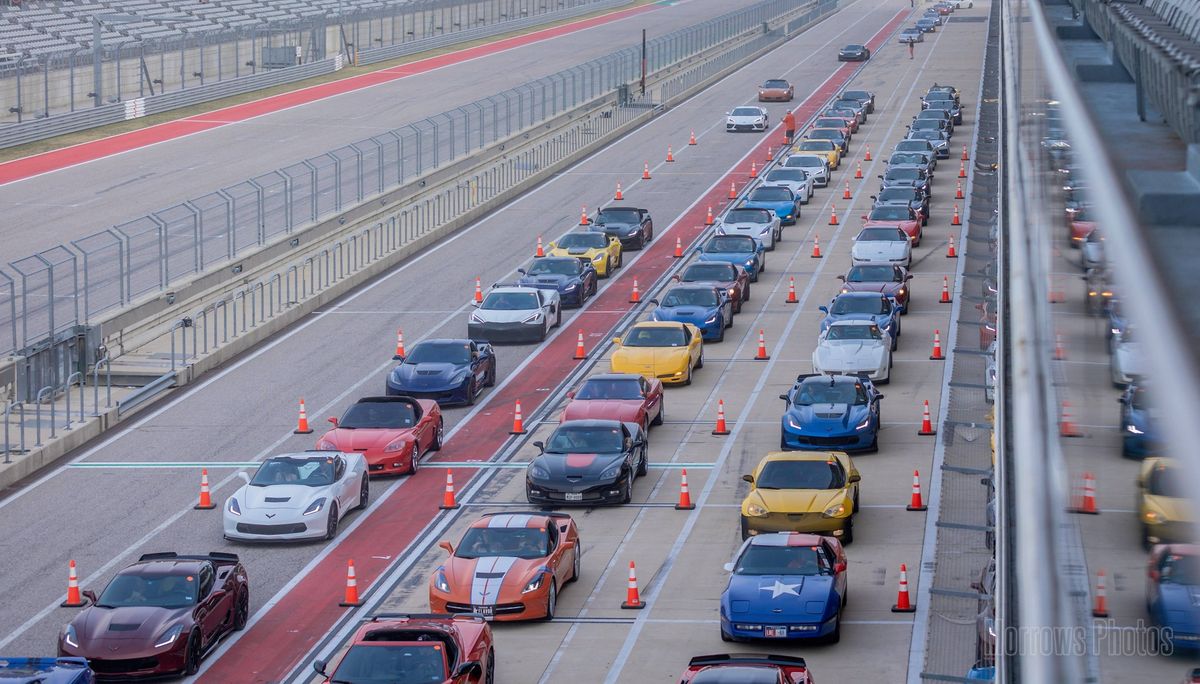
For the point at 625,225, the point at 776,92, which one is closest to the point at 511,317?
the point at 625,225

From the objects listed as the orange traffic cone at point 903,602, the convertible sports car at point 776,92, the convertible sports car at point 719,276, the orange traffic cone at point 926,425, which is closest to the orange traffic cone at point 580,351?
the convertible sports car at point 719,276

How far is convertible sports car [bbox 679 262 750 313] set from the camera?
129 feet

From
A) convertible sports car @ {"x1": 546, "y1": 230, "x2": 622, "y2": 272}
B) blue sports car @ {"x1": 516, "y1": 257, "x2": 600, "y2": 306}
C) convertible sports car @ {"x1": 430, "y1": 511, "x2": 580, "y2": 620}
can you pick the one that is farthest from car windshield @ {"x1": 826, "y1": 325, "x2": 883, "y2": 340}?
convertible sports car @ {"x1": 430, "y1": 511, "x2": 580, "y2": 620}

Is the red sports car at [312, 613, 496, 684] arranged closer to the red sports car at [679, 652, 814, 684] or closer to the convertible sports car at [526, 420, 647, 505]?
the red sports car at [679, 652, 814, 684]

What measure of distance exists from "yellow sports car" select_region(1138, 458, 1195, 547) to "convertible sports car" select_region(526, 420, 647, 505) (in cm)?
2287

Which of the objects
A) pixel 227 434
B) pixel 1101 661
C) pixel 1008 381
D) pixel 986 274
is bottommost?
pixel 227 434

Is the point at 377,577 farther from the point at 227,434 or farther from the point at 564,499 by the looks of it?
the point at 227,434

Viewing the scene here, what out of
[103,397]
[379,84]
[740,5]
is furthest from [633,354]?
[740,5]

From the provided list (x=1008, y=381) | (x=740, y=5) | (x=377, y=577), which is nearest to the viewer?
(x=1008, y=381)

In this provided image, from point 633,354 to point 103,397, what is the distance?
31.8ft

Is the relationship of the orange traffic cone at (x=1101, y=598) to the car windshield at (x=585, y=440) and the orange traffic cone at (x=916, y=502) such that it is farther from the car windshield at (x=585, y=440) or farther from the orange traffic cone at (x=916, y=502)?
the car windshield at (x=585, y=440)

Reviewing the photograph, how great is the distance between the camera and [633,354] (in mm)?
32719

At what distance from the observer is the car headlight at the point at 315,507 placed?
2377 cm

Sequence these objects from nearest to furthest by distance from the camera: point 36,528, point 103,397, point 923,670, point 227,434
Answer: point 923,670 < point 36,528 < point 227,434 < point 103,397
